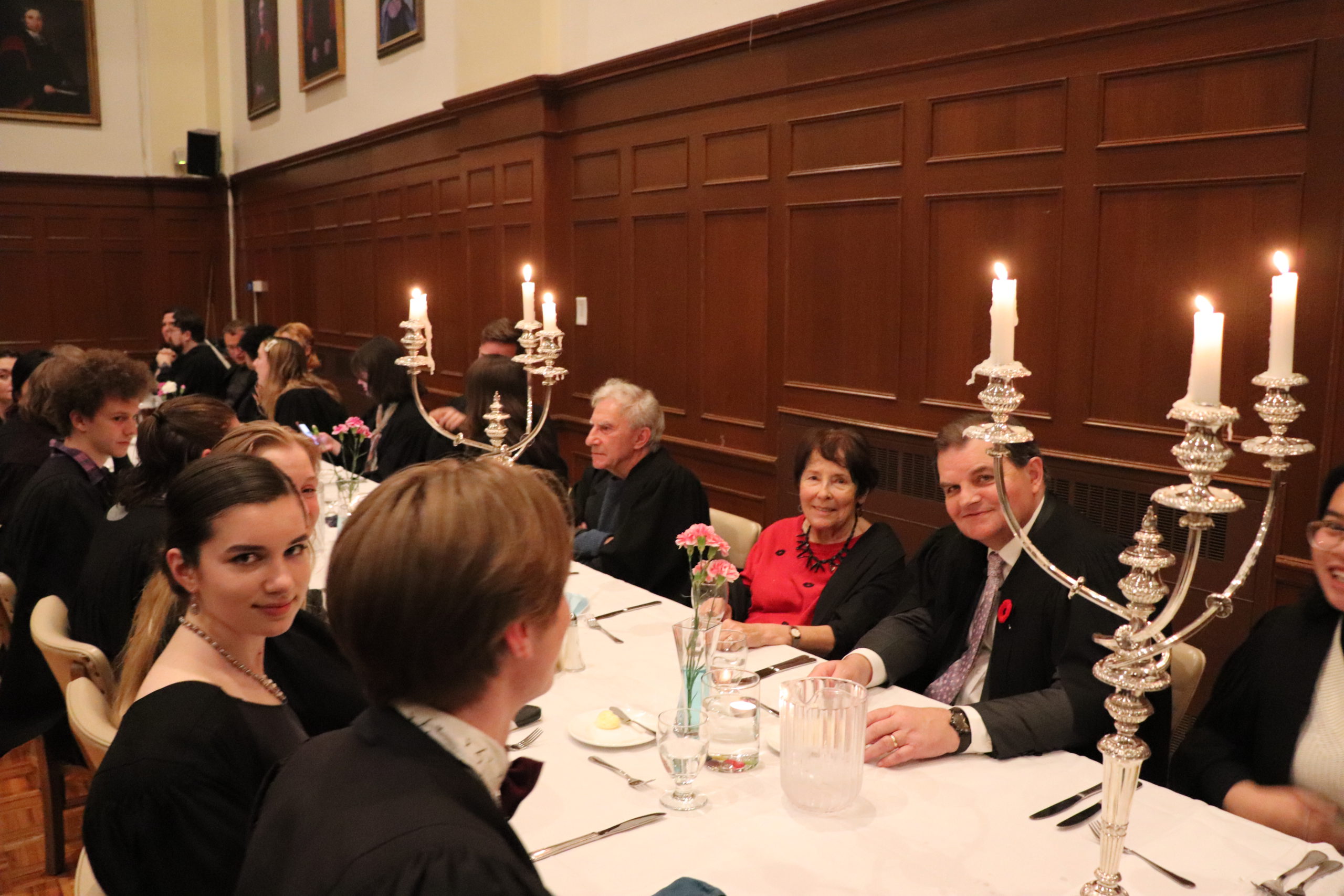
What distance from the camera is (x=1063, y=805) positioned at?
6.02ft

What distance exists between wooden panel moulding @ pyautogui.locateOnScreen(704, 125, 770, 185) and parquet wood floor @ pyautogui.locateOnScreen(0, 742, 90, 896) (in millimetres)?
4030

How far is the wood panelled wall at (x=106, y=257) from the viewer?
11852 mm

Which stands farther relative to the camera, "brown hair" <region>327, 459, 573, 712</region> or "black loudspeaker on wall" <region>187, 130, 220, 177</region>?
"black loudspeaker on wall" <region>187, 130, 220, 177</region>

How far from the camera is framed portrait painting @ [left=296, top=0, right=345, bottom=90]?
966cm

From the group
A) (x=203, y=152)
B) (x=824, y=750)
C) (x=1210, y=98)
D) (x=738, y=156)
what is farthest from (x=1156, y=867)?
(x=203, y=152)

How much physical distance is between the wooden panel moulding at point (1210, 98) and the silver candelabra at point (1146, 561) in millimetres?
2532

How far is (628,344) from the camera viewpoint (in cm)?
653

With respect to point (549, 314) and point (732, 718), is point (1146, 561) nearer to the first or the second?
point (732, 718)

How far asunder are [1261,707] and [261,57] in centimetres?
1193

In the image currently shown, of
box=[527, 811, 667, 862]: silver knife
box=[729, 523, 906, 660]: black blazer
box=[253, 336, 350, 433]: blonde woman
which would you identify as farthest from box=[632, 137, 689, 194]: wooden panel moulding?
box=[527, 811, 667, 862]: silver knife

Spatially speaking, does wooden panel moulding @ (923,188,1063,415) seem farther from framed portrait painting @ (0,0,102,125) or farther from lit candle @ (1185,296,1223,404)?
framed portrait painting @ (0,0,102,125)

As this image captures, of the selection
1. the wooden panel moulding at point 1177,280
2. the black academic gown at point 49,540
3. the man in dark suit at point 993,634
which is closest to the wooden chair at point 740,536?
the man in dark suit at point 993,634

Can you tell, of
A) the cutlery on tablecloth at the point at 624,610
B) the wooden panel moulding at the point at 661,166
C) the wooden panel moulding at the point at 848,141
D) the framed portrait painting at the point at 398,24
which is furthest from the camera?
the framed portrait painting at the point at 398,24

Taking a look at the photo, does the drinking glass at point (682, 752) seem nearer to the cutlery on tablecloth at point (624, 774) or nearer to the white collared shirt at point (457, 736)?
the cutlery on tablecloth at point (624, 774)
